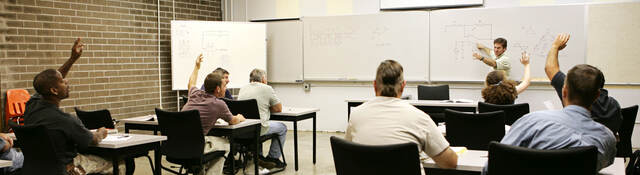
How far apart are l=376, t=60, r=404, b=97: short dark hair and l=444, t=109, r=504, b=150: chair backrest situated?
4.15 ft

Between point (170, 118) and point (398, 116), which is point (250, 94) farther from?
point (398, 116)

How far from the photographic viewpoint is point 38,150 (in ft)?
10.2

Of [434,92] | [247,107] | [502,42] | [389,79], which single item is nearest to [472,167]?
[389,79]

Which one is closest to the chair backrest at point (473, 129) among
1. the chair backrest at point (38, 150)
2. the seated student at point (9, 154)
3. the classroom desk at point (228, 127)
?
the classroom desk at point (228, 127)

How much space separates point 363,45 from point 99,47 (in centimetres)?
351

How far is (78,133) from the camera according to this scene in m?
3.16

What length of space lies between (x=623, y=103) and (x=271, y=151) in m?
4.33

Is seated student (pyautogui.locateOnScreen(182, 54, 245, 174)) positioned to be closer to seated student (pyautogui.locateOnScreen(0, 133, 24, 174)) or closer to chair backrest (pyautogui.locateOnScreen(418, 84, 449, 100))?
seated student (pyautogui.locateOnScreen(0, 133, 24, 174))

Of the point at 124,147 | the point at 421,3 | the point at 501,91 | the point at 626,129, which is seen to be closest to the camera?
the point at 124,147

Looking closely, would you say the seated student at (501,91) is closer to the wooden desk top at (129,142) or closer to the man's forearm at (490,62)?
the wooden desk top at (129,142)

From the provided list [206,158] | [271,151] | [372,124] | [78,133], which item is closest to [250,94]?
[271,151]

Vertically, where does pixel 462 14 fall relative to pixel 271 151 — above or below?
above

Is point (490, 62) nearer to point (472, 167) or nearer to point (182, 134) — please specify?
point (182, 134)

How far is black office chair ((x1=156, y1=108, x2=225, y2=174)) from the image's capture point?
3.89m
